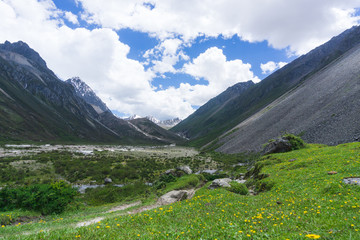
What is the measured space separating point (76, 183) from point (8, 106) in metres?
186

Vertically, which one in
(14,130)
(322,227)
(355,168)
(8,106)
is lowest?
(355,168)

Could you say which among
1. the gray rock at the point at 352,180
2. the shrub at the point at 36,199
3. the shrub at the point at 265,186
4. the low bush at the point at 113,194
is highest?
the shrub at the point at 36,199

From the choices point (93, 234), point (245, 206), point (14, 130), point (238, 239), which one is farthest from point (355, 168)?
point (14, 130)

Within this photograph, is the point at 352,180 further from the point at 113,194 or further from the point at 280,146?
the point at 113,194

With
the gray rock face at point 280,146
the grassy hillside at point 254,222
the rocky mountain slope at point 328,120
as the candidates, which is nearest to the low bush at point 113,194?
the grassy hillside at point 254,222

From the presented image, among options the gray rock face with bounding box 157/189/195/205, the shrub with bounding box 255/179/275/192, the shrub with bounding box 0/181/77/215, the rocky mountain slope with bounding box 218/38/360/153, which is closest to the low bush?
the gray rock face with bounding box 157/189/195/205

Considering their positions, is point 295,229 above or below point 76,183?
below

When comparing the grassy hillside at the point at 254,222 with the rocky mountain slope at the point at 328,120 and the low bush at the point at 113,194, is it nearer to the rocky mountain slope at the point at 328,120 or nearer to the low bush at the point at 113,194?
the low bush at the point at 113,194

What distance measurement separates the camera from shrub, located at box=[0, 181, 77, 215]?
1858cm

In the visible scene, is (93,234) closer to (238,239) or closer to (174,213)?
(174,213)

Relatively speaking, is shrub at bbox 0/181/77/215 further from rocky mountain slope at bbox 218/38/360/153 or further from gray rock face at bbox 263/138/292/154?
rocky mountain slope at bbox 218/38/360/153

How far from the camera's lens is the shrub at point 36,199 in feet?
61.0

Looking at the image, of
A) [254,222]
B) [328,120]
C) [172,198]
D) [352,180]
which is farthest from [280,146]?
[254,222]

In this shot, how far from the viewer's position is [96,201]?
2642 cm
